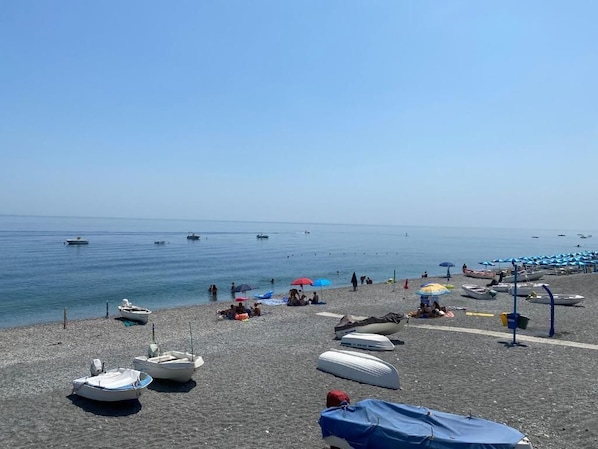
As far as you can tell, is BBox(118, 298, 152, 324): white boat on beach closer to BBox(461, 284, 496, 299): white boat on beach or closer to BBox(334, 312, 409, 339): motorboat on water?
BBox(334, 312, 409, 339): motorboat on water

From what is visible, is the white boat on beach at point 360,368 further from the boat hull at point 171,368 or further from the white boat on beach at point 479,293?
the white boat on beach at point 479,293

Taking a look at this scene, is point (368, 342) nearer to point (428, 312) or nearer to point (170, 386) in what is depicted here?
point (170, 386)

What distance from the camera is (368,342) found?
17.7m

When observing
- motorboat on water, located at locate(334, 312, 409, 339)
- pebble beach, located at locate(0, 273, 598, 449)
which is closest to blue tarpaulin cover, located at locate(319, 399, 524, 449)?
pebble beach, located at locate(0, 273, 598, 449)

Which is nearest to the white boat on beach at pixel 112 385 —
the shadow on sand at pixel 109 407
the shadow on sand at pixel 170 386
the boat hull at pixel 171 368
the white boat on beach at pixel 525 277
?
the shadow on sand at pixel 109 407

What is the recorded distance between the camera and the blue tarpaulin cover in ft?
24.6

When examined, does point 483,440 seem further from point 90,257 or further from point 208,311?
point 90,257

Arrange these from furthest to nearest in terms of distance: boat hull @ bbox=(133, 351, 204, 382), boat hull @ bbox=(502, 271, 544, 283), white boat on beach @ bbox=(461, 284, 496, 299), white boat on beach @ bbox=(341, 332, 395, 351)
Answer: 1. boat hull @ bbox=(502, 271, 544, 283)
2. white boat on beach @ bbox=(461, 284, 496, 299)
3. white boat on beach @ bbox=(341, 332, 395, 351)
4. boat hull @ bbox=(133, 351, 204, 382)

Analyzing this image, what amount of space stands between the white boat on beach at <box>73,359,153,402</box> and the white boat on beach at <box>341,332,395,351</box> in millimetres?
7795

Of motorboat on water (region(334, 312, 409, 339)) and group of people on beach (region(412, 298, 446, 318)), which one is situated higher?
motorboat on water (region(334, 312, 409, 339))

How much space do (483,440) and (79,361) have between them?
605 inches

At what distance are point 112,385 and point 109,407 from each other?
0.54 m

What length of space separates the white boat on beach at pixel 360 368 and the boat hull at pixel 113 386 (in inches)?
212

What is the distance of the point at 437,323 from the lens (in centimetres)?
2330
